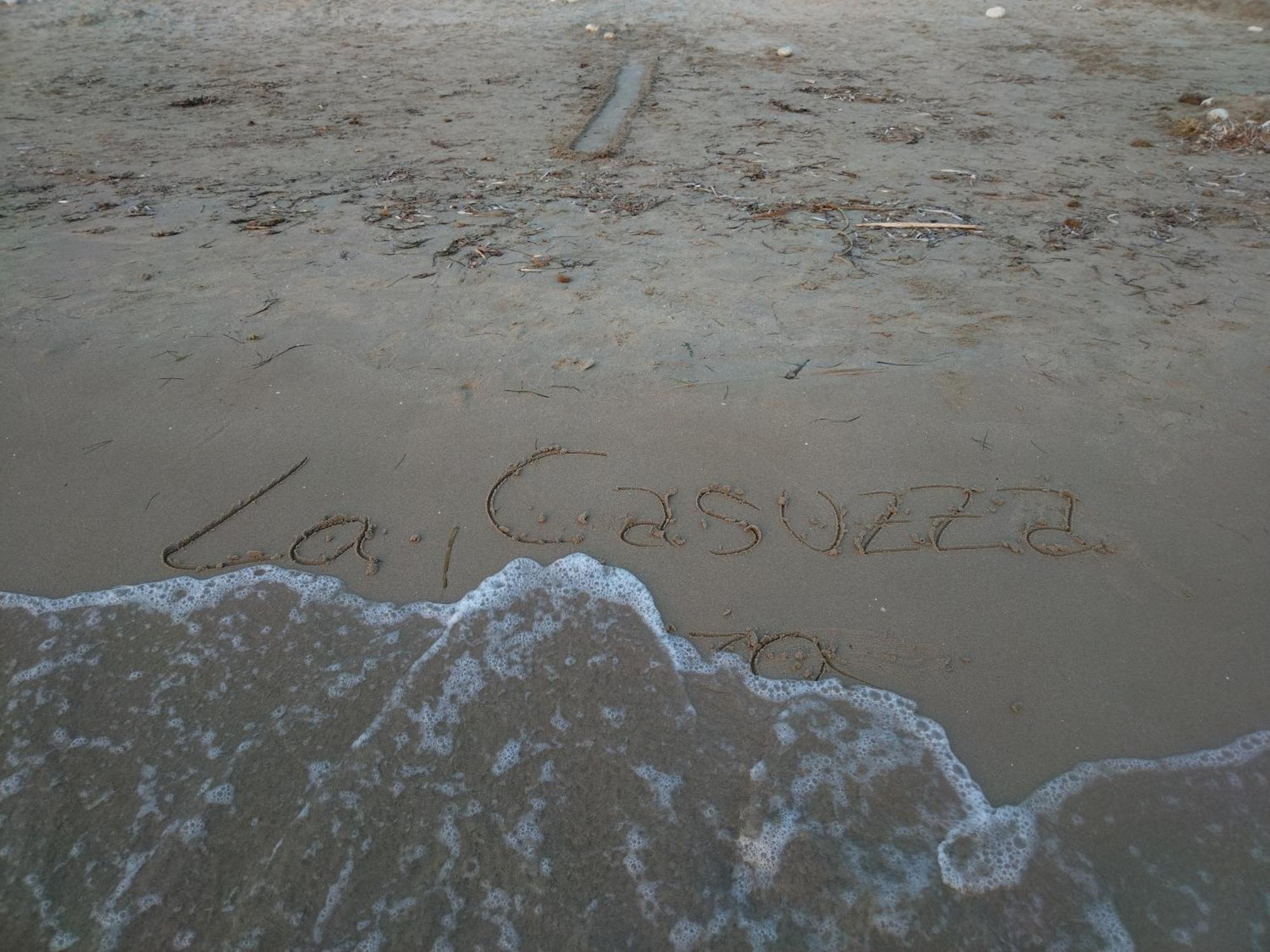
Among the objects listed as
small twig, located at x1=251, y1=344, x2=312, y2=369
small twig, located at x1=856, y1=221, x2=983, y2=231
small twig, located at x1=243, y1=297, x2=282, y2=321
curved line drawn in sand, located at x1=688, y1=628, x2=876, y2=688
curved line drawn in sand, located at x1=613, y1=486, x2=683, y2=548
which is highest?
small twig, located at x1=856, y1=221, x2=983, y2=231

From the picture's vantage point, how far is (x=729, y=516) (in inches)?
96.7

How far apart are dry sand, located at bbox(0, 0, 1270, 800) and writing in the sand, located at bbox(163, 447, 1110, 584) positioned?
0.6 inches

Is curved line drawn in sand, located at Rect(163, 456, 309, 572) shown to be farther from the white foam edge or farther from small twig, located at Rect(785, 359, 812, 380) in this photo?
small twig, located at Rect(785, 359, 812, 380)

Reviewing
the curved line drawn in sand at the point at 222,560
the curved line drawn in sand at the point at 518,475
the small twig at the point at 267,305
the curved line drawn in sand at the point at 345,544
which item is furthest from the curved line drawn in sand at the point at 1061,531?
the small twig at the point at 267,305

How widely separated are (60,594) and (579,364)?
74.4 inches

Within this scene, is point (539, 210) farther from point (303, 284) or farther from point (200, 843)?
point (200, 843)

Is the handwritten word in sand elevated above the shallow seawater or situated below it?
above

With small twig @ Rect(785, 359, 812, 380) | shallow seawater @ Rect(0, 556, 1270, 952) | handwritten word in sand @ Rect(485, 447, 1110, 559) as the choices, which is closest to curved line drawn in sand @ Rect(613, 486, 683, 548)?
handwritten word in sand @ Rect(485, 447, 1110, 559)

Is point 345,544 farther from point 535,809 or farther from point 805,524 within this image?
point 805,524

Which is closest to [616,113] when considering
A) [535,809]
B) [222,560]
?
[222,560]

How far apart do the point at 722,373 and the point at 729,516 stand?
0.73 m

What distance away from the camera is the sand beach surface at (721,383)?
2170 mm

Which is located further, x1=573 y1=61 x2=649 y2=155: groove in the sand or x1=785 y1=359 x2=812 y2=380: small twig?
x1=573 y1=61 x2=649 y2=155: groove in the sand

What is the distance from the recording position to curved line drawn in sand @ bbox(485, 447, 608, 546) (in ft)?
7.93
